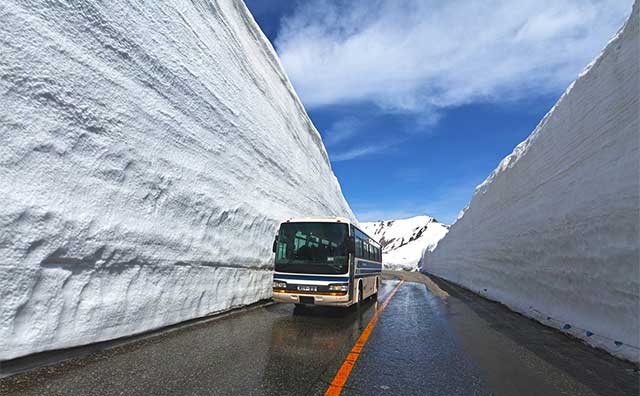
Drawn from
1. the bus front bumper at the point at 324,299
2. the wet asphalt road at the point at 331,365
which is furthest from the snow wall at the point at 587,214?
the bus front bumper at the point at 324,299

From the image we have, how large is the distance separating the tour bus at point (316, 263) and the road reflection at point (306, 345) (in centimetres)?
49

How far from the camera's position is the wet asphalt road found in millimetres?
3463

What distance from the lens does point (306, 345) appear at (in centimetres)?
528

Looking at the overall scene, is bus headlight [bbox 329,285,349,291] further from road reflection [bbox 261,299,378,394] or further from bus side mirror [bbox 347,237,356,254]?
bus side mirror [bbox 347,237,356,254]

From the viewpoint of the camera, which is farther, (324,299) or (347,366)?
(324,299)

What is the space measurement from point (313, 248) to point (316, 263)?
36cm

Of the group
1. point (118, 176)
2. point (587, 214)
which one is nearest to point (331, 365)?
point (118, 176)

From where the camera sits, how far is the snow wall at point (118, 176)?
13.5 feet

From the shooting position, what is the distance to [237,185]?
33.0 feet

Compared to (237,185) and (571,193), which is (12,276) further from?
(571,193)

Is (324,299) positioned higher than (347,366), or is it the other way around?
(324,299)

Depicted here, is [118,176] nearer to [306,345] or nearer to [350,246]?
[306,345]

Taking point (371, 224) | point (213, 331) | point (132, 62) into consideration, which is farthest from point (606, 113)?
point (371, 224)

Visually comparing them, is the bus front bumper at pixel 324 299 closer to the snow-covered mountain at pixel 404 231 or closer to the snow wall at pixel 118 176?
the snow wall at pixel 118 176
